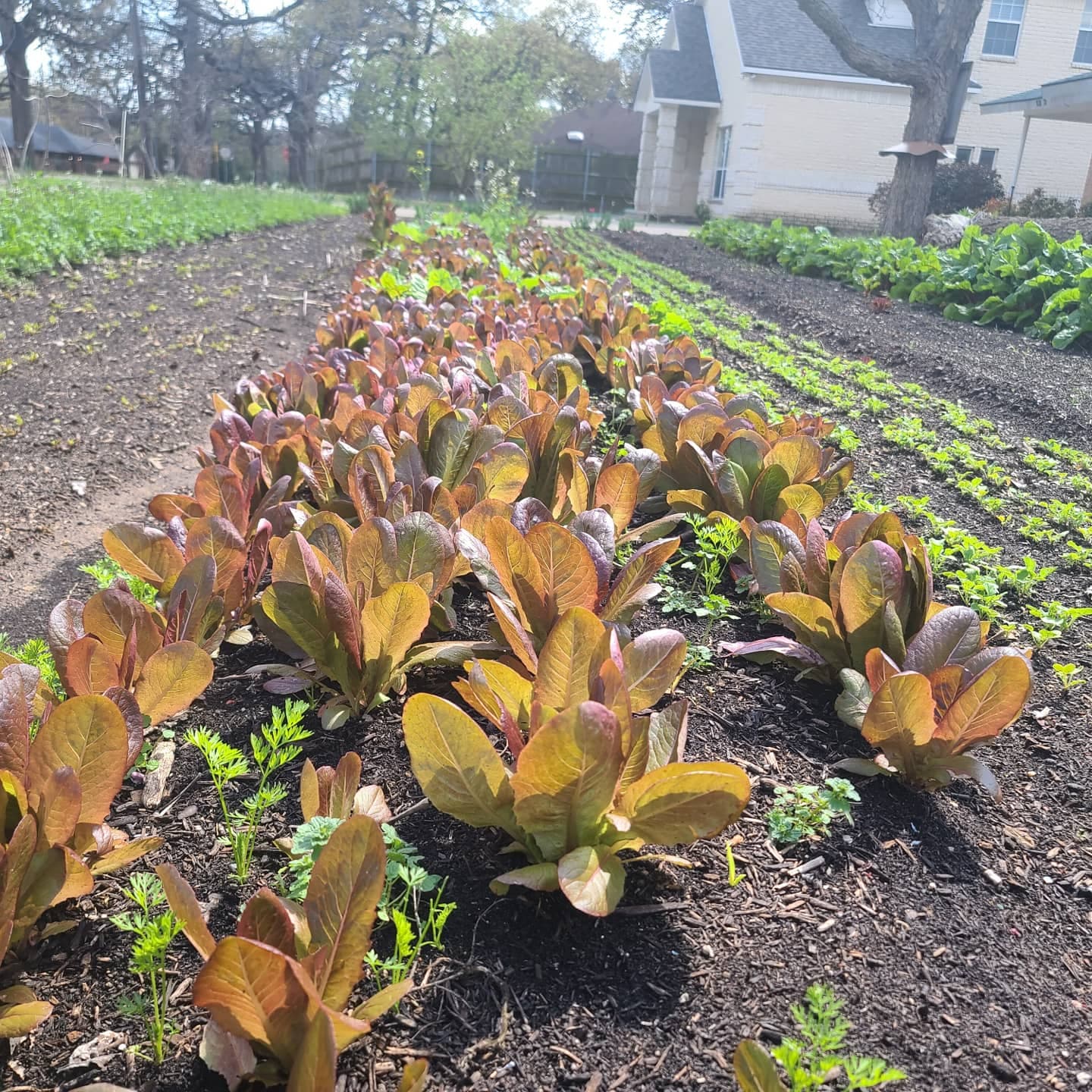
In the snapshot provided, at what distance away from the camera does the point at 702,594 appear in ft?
8.98

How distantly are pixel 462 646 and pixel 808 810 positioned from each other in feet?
2.72

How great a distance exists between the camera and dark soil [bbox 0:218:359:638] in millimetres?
4301

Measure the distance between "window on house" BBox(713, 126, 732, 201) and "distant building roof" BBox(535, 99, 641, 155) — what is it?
20914 mm

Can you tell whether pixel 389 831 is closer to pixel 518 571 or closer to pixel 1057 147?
pixel 518 571

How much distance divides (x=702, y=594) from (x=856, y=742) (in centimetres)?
77

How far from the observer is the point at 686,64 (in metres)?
32.8

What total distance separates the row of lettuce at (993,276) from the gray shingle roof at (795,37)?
17018 millimetres

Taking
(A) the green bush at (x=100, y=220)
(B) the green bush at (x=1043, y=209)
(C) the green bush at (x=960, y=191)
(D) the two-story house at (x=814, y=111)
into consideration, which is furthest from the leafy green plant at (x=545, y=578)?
(D) the two-story house at (x=814, y=111)

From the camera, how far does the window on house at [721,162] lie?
30.1 meters

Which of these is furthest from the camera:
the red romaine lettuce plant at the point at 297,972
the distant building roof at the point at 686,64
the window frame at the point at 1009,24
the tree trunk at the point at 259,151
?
the tree trunk at the point at 259,151

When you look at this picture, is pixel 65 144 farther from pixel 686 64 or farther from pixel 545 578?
pixel 545 578

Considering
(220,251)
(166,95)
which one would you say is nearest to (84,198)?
(220,251)

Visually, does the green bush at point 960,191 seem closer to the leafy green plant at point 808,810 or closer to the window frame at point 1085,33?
the window frame at point 1085,33

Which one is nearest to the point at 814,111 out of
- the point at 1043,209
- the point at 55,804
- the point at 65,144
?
the point at 1043,209
